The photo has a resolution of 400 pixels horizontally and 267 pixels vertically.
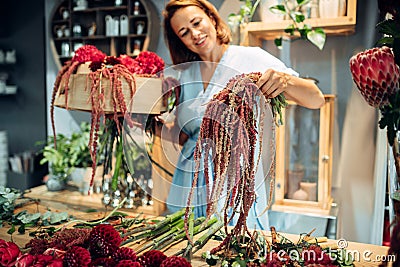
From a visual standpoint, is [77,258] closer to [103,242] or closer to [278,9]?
[103,242]

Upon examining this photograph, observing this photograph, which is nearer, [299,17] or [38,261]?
[38,261]

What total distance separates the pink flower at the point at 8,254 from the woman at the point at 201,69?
413 mm

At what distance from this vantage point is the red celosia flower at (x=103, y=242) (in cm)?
87

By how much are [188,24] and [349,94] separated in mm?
1073

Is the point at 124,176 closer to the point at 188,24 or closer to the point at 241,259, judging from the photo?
the point at 188,24

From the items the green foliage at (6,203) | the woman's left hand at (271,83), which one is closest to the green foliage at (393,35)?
the woman's left hand at (271,83)

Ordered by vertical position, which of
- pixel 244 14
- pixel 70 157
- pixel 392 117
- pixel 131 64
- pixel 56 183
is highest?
pixel 244 14

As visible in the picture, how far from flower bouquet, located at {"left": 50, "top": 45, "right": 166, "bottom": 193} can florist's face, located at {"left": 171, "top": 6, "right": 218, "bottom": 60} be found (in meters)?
0.12

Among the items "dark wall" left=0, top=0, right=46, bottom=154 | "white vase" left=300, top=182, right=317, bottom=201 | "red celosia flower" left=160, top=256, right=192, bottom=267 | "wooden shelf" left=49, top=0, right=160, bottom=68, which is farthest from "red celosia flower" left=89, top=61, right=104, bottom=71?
"dark wall" left=0, top=0, right=46, bottom=154

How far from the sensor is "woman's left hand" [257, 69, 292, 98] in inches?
34.3

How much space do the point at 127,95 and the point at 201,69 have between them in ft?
0.76

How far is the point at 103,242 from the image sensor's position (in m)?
0.87

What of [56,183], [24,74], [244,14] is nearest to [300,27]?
[244,14]

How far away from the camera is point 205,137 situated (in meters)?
0.81
